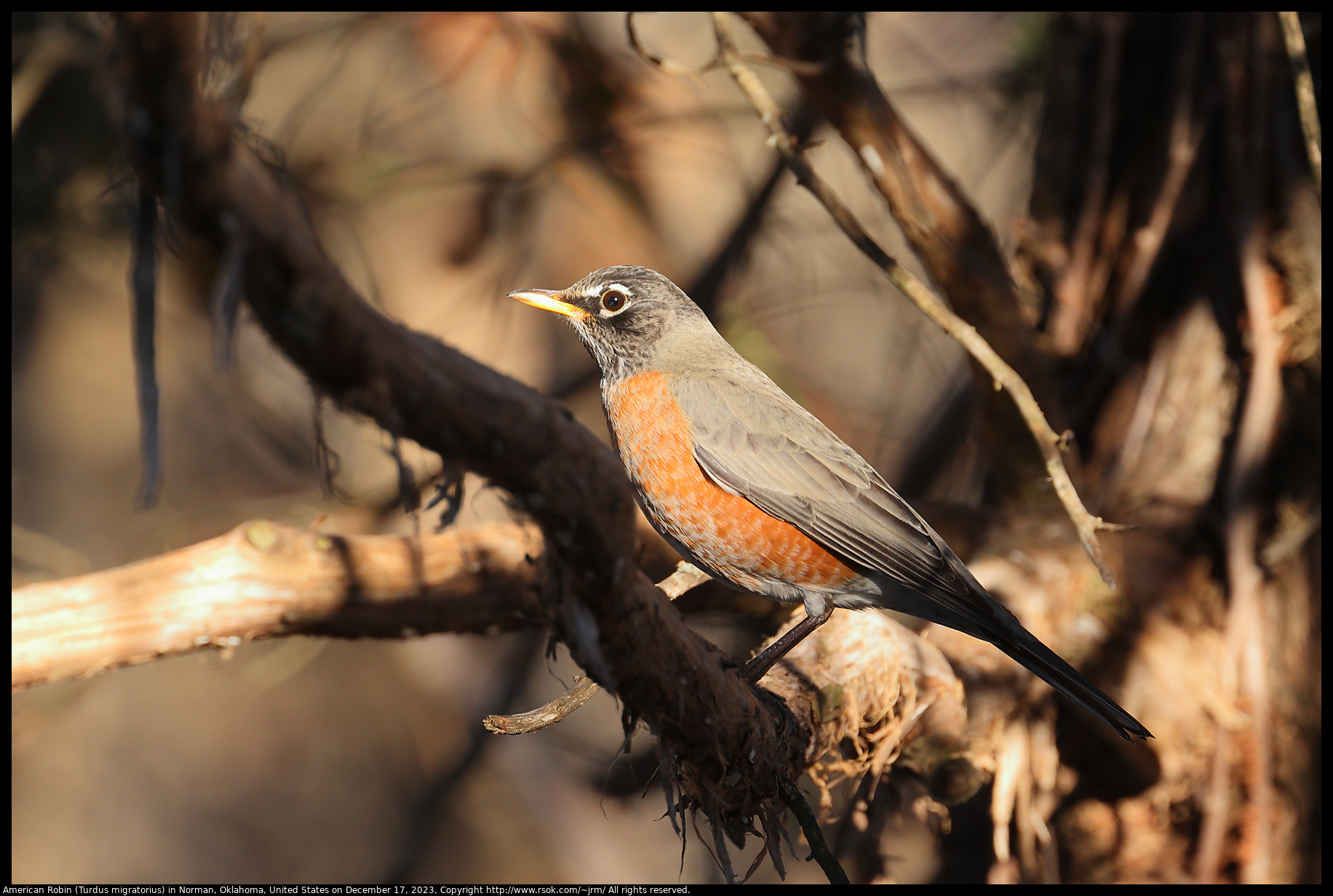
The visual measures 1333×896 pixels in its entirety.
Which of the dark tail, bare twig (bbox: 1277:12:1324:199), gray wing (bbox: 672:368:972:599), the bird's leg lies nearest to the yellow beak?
gray wing (bbox: 672:368:972:599)

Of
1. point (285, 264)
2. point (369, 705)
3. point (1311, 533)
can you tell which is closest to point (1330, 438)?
point (1311, 533)

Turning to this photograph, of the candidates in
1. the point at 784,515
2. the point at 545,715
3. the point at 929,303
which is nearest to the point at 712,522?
the point at 784,515

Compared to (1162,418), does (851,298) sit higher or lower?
lower

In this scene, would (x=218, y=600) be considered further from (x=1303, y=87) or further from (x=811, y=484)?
(x=1303, y=87)

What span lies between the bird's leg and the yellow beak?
1.31 meters

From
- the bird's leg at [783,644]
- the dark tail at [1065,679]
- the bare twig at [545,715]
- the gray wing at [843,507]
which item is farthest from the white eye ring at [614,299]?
the dark tail at [1065,679]

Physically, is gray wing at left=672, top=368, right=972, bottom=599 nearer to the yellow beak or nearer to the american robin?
the american robin

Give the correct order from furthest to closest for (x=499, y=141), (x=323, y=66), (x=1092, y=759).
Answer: (x=499, y=141) < (x=323, y=66) < (x=1092, y=759)

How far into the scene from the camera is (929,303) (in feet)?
8.60

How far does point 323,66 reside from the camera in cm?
542

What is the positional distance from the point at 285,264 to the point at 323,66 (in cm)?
523

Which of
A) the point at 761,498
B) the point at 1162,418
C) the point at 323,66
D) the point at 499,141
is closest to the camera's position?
the point at 761,498

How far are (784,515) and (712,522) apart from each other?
0.77 ft

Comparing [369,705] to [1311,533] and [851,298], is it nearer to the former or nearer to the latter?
[851,298]
